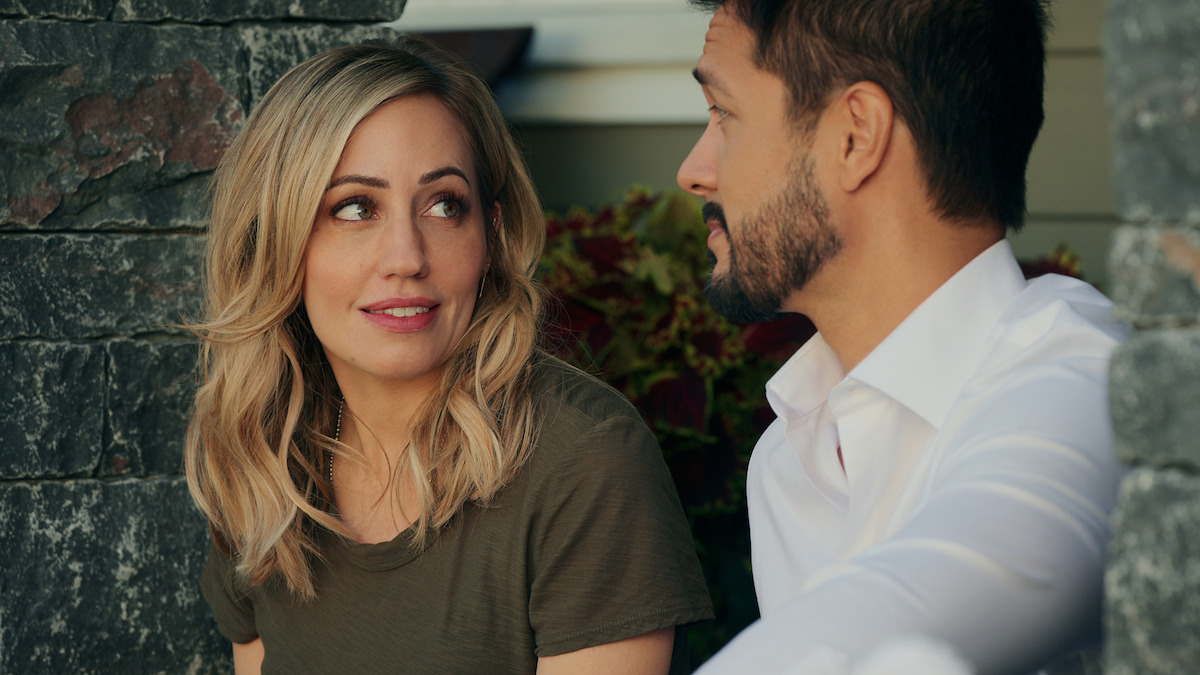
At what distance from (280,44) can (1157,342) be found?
1835 millimetres

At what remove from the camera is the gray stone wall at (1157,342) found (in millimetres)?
750

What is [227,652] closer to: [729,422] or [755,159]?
[729,422]

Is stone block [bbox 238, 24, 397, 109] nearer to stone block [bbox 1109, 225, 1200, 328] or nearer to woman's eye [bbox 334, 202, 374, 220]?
woman's eye [bbox 334, 202, 374, 220]

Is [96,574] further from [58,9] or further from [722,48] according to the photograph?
[722,48]

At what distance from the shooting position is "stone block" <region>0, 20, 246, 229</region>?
203 centimetres

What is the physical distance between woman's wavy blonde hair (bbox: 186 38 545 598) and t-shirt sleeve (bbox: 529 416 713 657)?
130 millimetres

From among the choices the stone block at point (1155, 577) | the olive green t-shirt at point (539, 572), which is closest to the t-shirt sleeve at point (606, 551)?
the olive green t-shirt at point (539, 572)

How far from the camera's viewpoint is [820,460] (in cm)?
170

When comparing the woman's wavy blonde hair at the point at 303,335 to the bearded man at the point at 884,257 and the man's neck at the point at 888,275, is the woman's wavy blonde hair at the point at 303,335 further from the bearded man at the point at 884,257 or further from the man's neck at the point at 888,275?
the man's neck at the point at 888,275

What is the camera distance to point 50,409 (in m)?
2.11

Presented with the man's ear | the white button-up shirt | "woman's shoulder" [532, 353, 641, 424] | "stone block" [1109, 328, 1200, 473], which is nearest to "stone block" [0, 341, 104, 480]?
"woman's shoulder" [532, 353, 641, 424]

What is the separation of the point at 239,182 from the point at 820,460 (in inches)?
47.7

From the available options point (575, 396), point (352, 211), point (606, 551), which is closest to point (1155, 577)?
point (606, 551)

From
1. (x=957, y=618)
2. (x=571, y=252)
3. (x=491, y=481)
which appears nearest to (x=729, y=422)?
(x=571, y=252)
